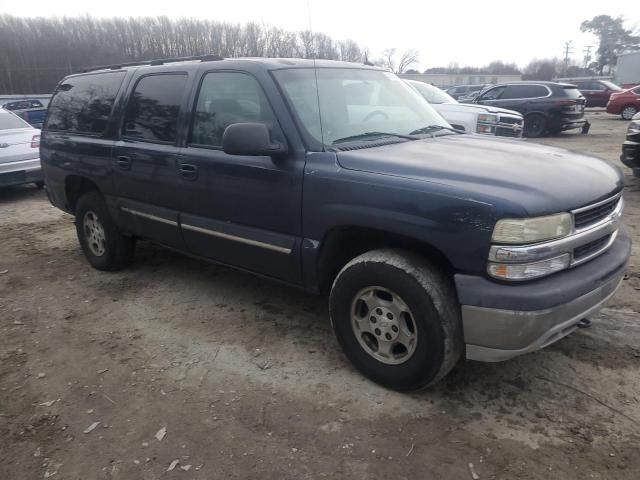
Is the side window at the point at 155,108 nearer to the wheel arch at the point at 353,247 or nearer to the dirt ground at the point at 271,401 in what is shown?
the dirt ground at the point at 271,401

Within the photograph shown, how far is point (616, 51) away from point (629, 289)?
77.3 meters

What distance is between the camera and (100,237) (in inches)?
200

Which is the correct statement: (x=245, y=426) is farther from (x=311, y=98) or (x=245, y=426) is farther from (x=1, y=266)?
(x=1, y=266)

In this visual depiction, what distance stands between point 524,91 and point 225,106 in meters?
14.9

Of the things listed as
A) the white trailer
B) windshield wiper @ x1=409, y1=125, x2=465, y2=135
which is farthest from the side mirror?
the white trailer

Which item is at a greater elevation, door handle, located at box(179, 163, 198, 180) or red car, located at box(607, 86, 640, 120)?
door handle, located at box(179, 163, 198, 180)

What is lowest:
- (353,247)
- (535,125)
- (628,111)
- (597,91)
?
(628,111)

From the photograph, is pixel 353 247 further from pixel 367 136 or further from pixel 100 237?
pixel 100 237

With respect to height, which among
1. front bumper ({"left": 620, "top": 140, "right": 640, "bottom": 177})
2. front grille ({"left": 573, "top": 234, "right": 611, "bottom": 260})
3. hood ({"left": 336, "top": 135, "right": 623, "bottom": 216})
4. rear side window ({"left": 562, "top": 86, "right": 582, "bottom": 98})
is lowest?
front bumper ({"left": 620, "top": 140, "right": 640, "bottom": 177})

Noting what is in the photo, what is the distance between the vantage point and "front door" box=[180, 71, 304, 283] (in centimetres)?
329

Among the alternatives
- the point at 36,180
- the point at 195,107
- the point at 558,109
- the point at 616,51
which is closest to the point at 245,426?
the point at 195,107

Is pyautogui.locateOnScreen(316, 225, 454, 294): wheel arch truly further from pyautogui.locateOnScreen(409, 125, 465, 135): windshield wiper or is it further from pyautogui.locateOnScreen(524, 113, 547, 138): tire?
pyautogui.locateOnScreen(524, 113, 547, 138): tire

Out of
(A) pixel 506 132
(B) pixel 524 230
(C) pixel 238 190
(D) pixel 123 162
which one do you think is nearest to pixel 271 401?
(C) pixel 238 190

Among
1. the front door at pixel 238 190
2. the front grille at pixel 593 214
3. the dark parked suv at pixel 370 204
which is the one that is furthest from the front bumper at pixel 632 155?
the front door at pixel 238 190
